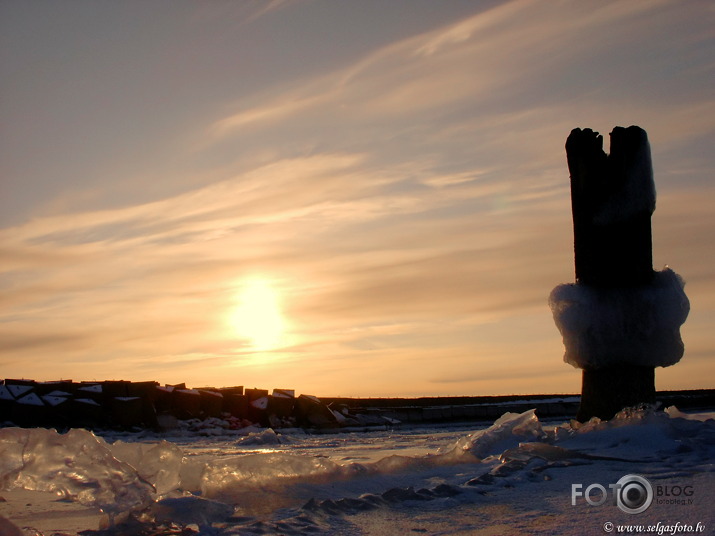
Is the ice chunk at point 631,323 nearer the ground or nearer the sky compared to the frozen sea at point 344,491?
nearer the sky

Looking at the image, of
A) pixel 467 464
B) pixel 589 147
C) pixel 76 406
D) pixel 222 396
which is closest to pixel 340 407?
pixel 222 396

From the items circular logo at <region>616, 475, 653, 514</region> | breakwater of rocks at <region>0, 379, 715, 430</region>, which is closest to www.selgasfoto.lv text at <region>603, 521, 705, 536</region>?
circular logo at <region>616, 475, 653, 514</region>

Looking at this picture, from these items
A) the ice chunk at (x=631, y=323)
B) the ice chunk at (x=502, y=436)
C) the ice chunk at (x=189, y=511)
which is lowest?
the ice chunk at (x=189, y=511)

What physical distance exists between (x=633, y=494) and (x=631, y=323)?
3.58m

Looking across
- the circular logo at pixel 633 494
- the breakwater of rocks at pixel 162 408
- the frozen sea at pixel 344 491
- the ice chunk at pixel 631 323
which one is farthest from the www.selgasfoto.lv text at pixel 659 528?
the breakwater of rocks at pixel 162 408

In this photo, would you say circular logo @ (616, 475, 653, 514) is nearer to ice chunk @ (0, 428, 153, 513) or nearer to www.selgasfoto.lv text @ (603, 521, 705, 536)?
www.selgasfoto.lv text @ (603, 521, 705, 536)

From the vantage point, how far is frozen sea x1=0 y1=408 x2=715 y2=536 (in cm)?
321

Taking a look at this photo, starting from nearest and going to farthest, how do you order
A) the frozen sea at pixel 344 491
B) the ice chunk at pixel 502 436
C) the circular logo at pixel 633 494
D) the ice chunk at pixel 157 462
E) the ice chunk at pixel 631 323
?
the frozen sea at pixel 344 491
the circular logo at pixel 633 494
the ice chunk at pixel 157 462
the ice chunk at pixel 502 436
the ice chunk at pixel 631 323

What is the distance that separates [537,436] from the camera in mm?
5980

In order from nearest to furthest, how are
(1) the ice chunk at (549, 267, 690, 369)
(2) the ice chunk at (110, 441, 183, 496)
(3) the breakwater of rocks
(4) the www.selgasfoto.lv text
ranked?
(4) the www.selgasfoto.lv text, (2) the ice chunk at (110, 441, 183, 496), (1) the ice chunk at (549, 267, 690, 369), (3) the breakwater of rocks

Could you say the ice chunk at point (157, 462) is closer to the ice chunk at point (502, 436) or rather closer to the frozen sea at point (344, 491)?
the frozen sea at point (344, 491)

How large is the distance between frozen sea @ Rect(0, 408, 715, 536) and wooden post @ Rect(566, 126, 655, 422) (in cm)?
181

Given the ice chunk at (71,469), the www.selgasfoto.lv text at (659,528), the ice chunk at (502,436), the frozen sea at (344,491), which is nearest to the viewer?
the www.selgasfoto.lv text at (659,528)

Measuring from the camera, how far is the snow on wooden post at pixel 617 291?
6.92 meters
